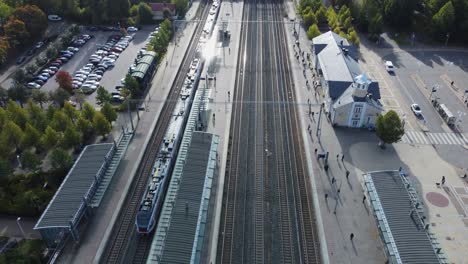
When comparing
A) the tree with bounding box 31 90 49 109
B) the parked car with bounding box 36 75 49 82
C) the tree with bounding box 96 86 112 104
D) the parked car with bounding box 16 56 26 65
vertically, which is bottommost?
the tree with bounding box 31 90 49 109

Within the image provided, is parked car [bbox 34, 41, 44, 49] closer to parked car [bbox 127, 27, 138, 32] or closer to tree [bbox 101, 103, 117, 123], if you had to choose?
parked car [bbox 127, 27, 138, 32]

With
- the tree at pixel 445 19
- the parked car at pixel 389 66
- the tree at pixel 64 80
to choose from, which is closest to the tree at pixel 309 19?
the parked car at pixel 389 66

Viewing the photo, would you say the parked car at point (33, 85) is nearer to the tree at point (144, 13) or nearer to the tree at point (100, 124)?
the tree at point (100, 124)

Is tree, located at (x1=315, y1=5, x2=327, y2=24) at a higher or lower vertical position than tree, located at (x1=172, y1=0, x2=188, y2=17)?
lower

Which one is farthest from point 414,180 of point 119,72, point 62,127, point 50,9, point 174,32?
point 50,9

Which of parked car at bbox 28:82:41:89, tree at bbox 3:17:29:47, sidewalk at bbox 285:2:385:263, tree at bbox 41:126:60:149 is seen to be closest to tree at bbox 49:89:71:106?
parked car at bbox 28:82:41:89

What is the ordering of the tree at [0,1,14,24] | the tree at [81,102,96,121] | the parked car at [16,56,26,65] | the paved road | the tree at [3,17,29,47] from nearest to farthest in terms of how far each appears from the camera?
the tree at [81,102,96,121], the paved road, the parked car at [16,56,26,65], the tree at [3,17,29,47], the tree at [0,1,14,24]

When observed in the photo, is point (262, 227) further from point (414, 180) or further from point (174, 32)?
point (174, 32)
